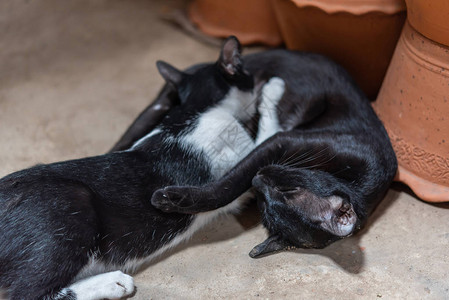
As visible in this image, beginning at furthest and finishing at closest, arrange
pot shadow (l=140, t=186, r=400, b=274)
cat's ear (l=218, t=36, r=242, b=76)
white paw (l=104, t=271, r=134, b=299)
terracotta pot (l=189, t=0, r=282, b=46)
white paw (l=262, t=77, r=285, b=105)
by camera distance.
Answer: terracotta pot (l=189, t=0, r=282, b=46) → white paw (l=262, t=77, r=285, b=105) → cat's ear (l=218, t=36, r=242, b=76) → pot shadow (l=140, t=186, r=400, b=274) → white paw (l=104, t=271, r=134, b=299)

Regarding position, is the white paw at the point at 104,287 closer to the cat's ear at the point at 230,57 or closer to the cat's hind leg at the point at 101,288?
the cat's hind leg at the point at 101,288

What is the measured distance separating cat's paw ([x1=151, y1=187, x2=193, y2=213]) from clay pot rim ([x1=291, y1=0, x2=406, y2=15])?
1.25m

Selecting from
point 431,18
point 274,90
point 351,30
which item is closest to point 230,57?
point 274,90

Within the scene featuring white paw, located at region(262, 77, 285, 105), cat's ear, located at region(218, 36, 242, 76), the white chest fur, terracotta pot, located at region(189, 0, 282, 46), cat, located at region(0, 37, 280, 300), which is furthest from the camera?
terracotta pot, located at region(189, 0, 282, 46)

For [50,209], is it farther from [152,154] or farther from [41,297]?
[152,154]

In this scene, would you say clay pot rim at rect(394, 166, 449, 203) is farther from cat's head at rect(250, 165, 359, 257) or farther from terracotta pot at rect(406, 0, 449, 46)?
terracotta pot at rect(406, 0, 449, 46)

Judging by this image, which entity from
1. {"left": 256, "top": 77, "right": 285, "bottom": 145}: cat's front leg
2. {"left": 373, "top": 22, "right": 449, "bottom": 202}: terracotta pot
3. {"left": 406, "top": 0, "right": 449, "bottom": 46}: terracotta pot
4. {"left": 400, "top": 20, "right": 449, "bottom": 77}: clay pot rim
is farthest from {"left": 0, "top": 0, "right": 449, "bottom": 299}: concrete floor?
{"left": 406, "top": 0, "right": 449, "bottom": 46}: terracotta pot

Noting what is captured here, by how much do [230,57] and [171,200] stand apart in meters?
0.86

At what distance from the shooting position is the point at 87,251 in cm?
209

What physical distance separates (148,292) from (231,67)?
1.19 metres

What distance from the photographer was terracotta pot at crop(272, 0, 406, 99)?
274 centimetres

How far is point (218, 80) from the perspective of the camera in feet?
8.92

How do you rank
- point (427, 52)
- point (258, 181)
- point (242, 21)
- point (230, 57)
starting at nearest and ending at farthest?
point (258, 181)
point (427, 52)
point (230, 57)
point (242, 21)

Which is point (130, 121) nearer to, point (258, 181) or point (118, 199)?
point (118, 199)
